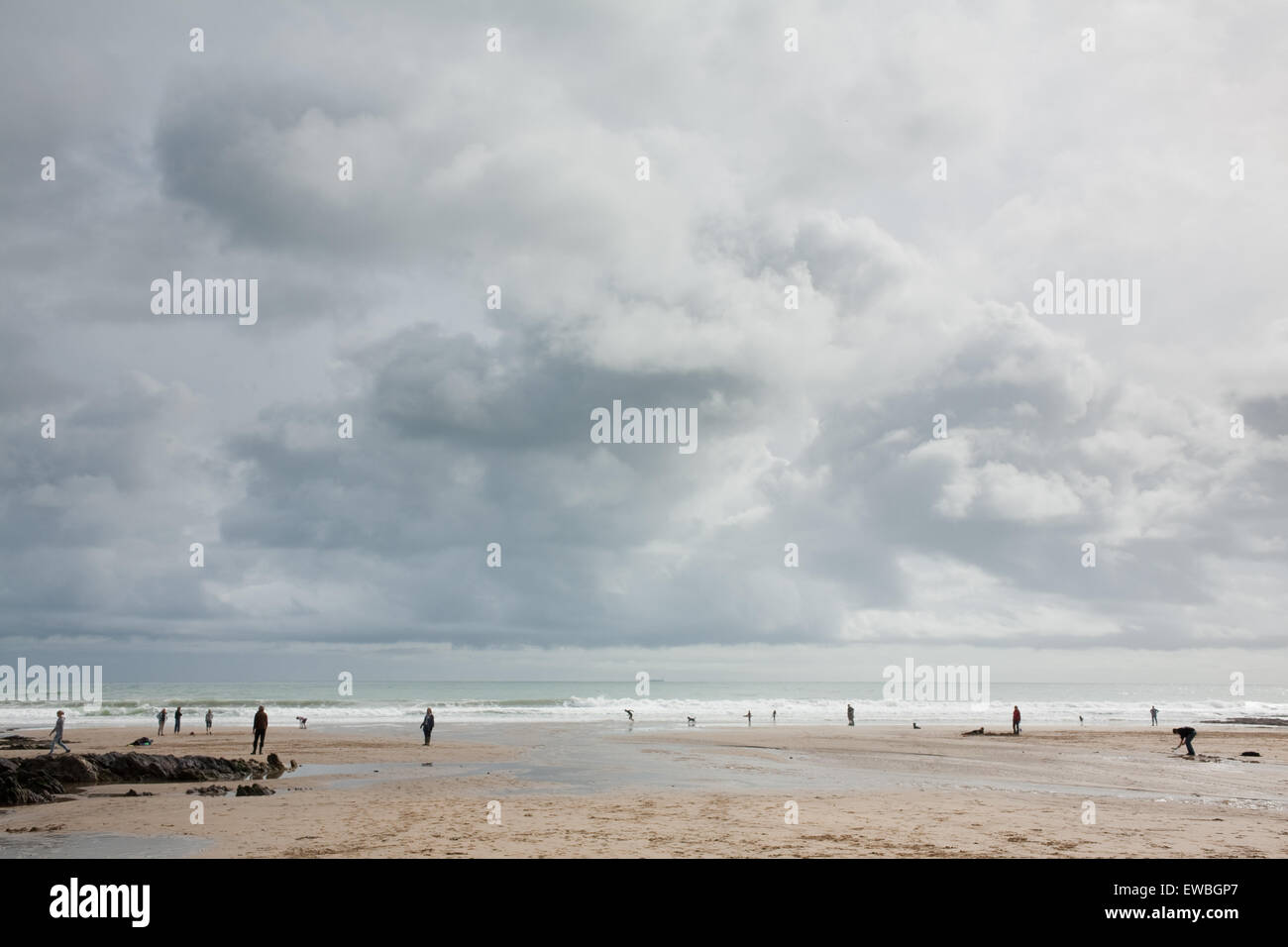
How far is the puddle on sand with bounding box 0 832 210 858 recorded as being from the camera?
48.0ft

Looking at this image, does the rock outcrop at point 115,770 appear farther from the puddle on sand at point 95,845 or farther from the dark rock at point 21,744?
the dark rock at point 21,744

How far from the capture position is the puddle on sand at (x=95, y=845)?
48.0 ft


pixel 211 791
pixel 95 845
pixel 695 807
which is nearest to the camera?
pixel 95 845

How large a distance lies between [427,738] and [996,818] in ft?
106

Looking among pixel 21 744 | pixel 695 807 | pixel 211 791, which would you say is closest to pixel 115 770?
pixel 211 791

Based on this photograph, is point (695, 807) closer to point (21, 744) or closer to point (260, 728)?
point (260, 728)

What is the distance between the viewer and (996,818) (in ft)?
Answer: 62.2

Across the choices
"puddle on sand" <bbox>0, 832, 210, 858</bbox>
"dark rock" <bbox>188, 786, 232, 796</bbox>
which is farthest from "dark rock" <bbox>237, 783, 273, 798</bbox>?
"puddle on sand" <bbox>0, 832, 210, 858</bbox>

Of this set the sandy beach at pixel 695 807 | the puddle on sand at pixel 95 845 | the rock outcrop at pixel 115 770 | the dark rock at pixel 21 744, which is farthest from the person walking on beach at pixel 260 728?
the puddle on sand at pixel 95 845

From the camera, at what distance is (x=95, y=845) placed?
1565 cm

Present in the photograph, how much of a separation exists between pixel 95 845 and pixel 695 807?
1317 centimetres

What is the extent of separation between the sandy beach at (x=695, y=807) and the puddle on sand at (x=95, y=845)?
0.09m
